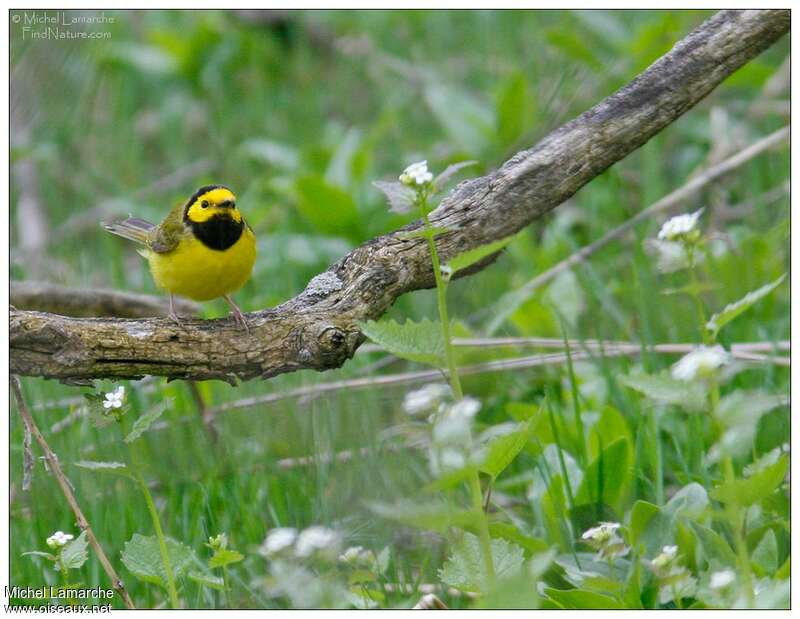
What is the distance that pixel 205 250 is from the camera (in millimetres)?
3229

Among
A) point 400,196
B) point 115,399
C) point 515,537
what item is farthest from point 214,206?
point 515,537

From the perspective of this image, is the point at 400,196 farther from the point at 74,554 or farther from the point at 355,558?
the point at 74,554

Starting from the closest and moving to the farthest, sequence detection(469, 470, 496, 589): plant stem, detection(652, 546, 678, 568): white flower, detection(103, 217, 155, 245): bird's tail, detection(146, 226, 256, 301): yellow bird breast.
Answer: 1. detection(469, 470, 496, 589): plant stem
2. detection(652, 546, 678, 568): white flower
3. detection(146, 226, 256, 301): yellow bird breast
4. detection(103, 217, 155, 245): bird's tail

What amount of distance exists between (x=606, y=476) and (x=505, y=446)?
2.92 ft

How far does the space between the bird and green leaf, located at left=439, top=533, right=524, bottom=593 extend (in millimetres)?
1150

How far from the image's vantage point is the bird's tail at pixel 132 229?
3.73 meters

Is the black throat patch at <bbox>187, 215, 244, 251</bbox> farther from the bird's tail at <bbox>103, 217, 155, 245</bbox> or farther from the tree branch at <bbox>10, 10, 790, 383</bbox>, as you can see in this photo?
the tree branch at <bbox>10, 10, 790, 383</bbox>

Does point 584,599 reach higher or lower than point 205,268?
lower

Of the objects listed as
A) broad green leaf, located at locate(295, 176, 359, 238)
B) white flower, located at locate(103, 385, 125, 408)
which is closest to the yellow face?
white flower, located at locate(103, 385, 125, 408)

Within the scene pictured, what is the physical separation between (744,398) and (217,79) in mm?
6257

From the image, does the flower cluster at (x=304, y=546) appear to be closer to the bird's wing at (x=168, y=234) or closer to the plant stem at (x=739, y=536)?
the plant stem at (x=739, y=536)

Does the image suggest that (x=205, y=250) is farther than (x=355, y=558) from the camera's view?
Yes

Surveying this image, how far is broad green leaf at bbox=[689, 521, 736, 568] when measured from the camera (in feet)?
7.17

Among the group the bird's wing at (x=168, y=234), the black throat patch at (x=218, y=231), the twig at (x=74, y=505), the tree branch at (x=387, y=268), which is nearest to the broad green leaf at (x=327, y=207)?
the bird's wing at (x=168, y=234)
